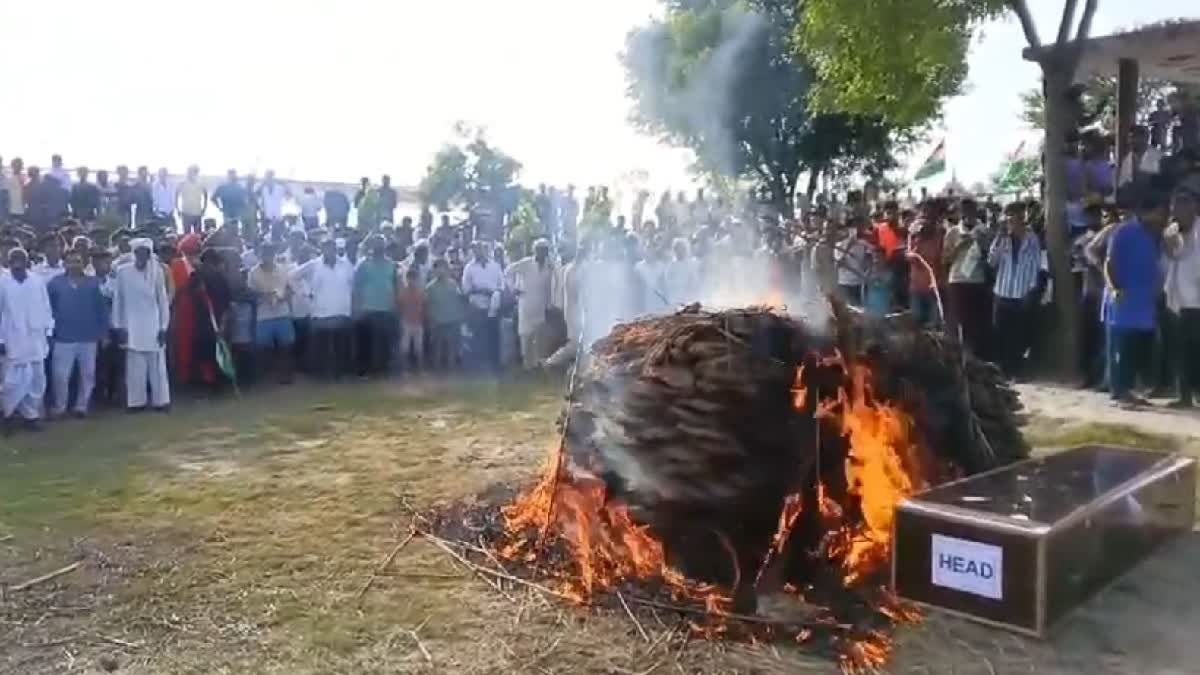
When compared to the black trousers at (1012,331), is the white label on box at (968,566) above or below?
below

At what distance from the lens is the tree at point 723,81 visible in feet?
43.9

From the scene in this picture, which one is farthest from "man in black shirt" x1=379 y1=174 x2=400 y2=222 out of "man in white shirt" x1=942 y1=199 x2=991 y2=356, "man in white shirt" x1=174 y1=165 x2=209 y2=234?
"man in white shirt" x1=942 y1=199 x2=991 y2=356

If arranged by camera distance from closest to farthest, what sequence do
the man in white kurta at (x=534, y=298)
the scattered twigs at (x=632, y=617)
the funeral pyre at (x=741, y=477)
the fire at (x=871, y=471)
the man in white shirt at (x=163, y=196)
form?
the scattered twigs at (x=632, y=617) → the funeral pyre at (x=741, y=477) → the fire at (x=871, y=471) → the man in white kurta at (x=534, y=298) → the man in white shirt at (x=163, y=196)

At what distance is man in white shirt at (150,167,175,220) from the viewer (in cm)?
1700

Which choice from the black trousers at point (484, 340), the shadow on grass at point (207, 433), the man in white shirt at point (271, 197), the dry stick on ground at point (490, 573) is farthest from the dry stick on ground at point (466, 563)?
the man in white shirt at point (271, 197)

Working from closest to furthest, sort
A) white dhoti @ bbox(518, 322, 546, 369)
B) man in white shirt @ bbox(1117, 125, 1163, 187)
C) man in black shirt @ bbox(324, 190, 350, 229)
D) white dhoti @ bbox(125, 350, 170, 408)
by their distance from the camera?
white dhoti @ bbox(125, 350, 170, 408), man in white shirt @ bbox(1117, 125, 1163, 187), white dhoti @ bbox(518, 322, 546, 369), man in black shirt @ bbox(324, 190, 350, 229)

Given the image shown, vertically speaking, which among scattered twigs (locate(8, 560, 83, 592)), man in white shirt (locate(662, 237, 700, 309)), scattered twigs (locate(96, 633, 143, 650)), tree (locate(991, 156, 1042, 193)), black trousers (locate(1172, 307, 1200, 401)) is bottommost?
scattered twigs (locate(96, 633, 143, 650))

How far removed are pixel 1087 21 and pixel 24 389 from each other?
444 inches

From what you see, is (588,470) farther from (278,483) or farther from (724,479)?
(278,483)

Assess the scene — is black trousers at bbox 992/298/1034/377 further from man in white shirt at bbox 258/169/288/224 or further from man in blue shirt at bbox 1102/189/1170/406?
man in white shirt at bbox 258/169/288/224

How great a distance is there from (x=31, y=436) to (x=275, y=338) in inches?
146

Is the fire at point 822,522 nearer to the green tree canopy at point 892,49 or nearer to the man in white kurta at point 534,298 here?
the green tree canopy at point 892,49

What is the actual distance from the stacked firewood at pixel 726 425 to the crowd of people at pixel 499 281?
2.94m

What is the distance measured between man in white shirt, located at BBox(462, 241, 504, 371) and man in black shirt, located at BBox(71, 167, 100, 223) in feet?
18.4
